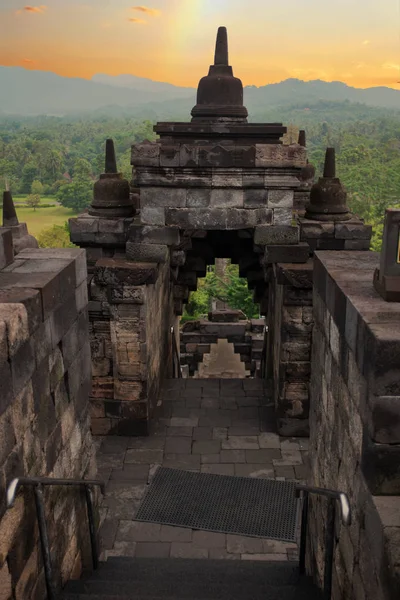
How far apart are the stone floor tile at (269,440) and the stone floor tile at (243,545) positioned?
6.87ft

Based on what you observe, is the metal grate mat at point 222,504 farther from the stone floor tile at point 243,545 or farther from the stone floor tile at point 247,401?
the stone floor tile at point 247,401

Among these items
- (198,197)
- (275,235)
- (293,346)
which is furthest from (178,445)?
(198,197)

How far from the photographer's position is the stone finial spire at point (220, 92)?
1012 cm

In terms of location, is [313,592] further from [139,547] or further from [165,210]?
[165,210]

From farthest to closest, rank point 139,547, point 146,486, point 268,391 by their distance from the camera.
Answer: point 268,391 → point 146,486 → point 139,547

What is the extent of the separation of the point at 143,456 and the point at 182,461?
0.58 m

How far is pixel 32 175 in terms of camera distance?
250ft

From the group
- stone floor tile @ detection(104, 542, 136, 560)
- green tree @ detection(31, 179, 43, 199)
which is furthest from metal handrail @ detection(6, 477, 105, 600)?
green tree @ detection(31, 179, 43, 199)

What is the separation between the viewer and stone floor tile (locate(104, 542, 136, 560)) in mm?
6341

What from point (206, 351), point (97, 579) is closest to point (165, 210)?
point (97, 579)

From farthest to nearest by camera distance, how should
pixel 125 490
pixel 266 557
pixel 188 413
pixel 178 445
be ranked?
pixel 188 413
pixel 178 445
pixel 125 490
pixel 266 557

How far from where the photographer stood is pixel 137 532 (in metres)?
6.71

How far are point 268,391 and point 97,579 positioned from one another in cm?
578

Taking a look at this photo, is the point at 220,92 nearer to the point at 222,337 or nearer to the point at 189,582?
the point at 189,582
